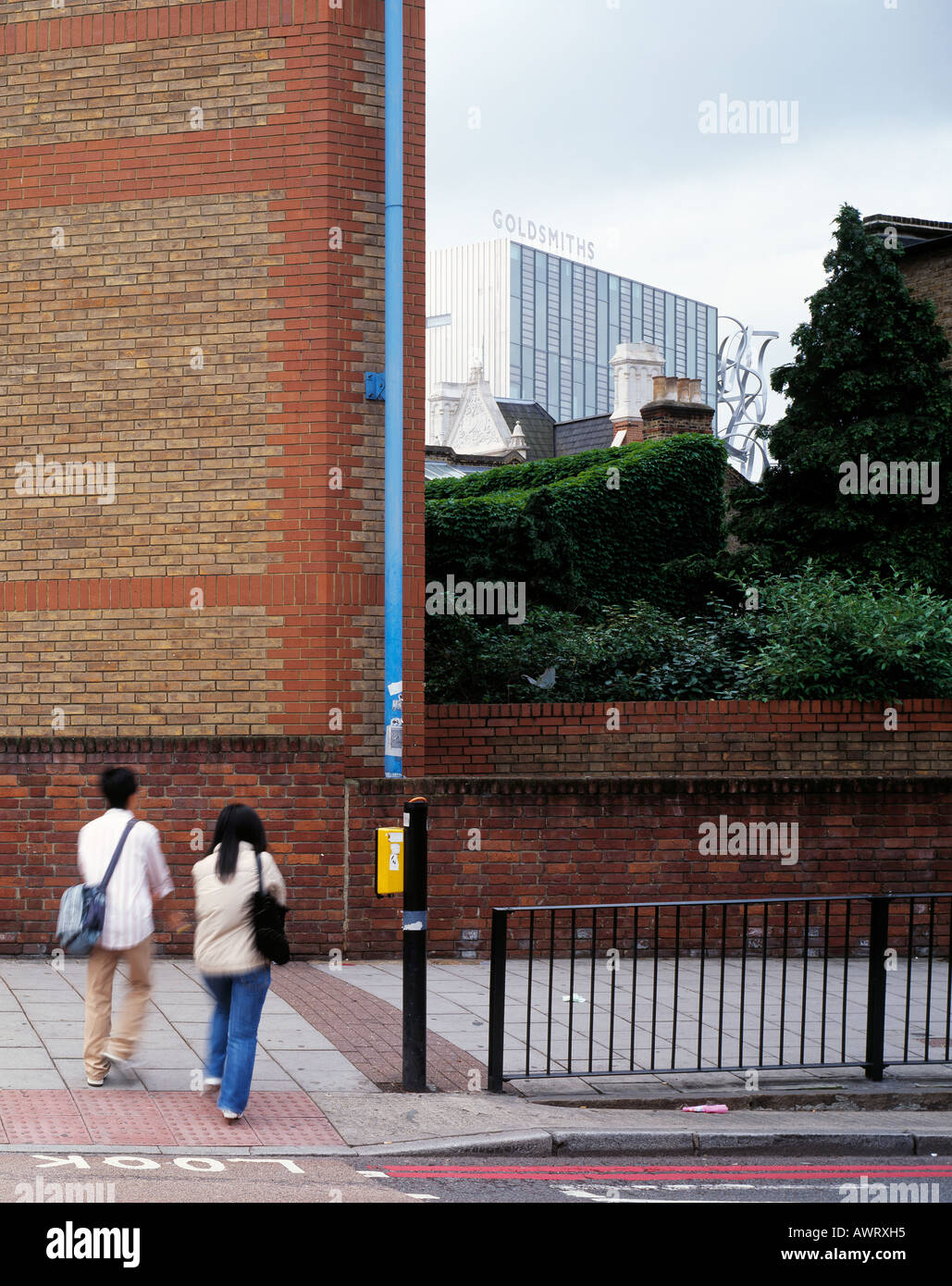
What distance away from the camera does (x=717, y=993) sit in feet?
32.9

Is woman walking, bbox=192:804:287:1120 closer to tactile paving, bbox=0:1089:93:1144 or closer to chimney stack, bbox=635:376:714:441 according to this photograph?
tactile paving, bbox=0:1089:93:1144

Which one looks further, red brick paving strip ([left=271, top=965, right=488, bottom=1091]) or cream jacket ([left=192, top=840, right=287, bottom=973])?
red brick paving strip ([left=271, top=965, right=488, bottom=1091])

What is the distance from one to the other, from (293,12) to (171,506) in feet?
14.0

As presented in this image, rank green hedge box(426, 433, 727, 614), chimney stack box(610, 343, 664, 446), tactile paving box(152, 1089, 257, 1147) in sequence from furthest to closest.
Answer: chimney stack box(610, 343, 664, 446), green hedge box(426, 433, 727, 614), tactile paving box(152, 1089, 257, 1147)

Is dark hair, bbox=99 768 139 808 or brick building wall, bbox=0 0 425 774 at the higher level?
brick building wall, bbox=0 0 425 774

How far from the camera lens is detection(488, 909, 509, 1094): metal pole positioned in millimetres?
7359

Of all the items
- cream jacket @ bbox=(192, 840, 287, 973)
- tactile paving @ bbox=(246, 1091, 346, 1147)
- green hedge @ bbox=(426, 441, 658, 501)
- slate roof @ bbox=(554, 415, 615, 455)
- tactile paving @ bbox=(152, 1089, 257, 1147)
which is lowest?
tactile paving @ bbox=(246, 1091, 346, 1147)

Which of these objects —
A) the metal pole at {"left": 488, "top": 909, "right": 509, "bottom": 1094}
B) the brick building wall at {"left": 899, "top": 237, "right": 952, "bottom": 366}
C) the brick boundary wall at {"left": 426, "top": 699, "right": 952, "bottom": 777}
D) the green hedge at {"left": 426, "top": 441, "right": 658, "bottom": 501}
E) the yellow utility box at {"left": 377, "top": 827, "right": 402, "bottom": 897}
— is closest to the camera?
the metal pole at {"left": 488, "top": 909, "right": 509, "bottom": 1094}

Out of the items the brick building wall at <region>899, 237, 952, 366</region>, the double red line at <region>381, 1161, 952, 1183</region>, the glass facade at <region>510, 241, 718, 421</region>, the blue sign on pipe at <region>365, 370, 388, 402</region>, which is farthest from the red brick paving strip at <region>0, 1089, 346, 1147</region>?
the glass facade at <region>510, 241, 718, 421</region>

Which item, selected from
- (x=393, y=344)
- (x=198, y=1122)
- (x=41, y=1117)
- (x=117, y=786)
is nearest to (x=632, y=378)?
(x=393, y=344)

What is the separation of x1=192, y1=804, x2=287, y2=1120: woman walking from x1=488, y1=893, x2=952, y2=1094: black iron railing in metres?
1.40

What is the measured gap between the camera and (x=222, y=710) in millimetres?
11062

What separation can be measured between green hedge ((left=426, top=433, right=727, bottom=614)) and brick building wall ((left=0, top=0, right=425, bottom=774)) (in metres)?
6.47
